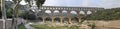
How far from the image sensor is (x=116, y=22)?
2613 inches

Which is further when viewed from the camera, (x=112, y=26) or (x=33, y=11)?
(x=33, y=11)

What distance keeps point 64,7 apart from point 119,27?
5426 cm

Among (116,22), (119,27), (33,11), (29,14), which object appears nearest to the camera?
(119,27)

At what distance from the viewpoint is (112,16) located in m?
67.4

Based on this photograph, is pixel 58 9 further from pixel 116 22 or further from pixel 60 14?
pixel 116 22

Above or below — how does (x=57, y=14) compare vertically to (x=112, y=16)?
below

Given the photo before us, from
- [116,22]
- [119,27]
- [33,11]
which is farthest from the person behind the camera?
[33,11]

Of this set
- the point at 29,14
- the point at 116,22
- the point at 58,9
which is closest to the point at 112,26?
the point at 116,22

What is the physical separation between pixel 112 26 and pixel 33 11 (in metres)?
51.4

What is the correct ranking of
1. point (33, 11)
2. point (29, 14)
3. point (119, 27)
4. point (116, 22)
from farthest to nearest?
point (33, 11)
point (29, 14)
point (116, 22)
point (119, 27)

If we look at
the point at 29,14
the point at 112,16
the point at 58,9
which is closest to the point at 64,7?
the point at 58,9

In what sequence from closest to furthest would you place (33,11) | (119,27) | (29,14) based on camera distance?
(119,27) → (29,14) → (33,11)

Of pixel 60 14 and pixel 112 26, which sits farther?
pixel 60 14

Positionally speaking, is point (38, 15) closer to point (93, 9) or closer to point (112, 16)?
point (93, 9)
